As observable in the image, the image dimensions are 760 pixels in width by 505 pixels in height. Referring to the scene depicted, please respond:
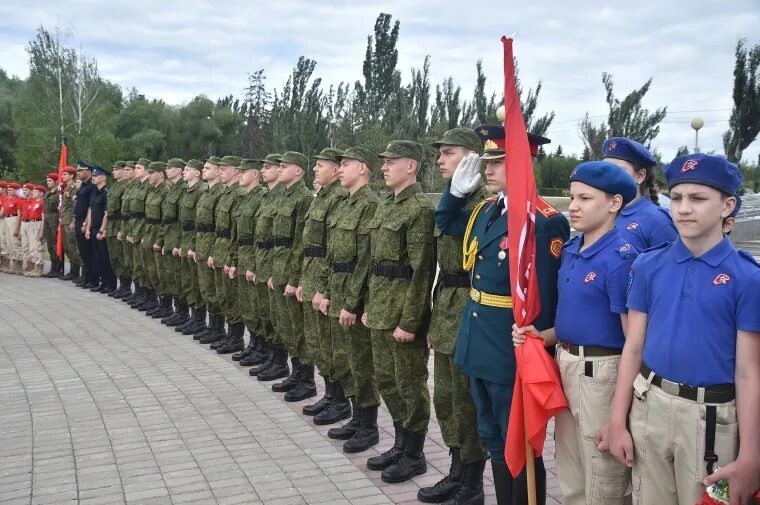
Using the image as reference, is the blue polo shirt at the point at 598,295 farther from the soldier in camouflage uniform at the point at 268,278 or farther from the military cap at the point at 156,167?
the military cap at the point at 156,167

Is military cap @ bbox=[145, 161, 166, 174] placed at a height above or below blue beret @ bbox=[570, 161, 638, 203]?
above

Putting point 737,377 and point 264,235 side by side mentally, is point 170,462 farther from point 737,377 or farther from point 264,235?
point 737,377

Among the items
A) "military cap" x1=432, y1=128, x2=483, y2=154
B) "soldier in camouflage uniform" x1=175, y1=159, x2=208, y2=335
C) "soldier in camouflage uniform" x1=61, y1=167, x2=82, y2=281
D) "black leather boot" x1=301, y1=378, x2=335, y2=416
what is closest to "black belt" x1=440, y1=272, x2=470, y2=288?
"military cap" x1=432, y1=128, x2=483, y2=154

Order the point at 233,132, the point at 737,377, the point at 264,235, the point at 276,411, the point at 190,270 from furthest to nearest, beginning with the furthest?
1. the point at 233,132
2. the point at 190,270
3. the point at 264,235
4. the point at 276,411
5. the point at 737,377

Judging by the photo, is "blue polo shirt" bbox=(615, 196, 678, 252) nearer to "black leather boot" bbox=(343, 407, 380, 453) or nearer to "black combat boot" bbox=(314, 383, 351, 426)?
"black leather boot" bbox=(343, 407, 380, 453)

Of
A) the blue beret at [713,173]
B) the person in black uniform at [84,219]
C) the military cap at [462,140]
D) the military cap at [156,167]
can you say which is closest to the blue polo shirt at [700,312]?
the blue beret at [713,173]

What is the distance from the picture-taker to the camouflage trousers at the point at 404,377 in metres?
4.70

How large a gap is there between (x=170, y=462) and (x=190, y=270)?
4.83 m

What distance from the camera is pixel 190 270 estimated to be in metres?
9.52

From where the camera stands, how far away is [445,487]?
14.1 feet

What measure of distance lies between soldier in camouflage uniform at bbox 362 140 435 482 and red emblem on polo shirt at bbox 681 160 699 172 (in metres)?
2.07

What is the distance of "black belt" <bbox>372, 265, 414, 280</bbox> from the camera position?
4.73m

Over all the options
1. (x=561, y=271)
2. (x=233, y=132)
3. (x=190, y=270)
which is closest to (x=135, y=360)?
(x=190, y=270)

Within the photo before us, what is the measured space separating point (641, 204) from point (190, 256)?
6.44m
